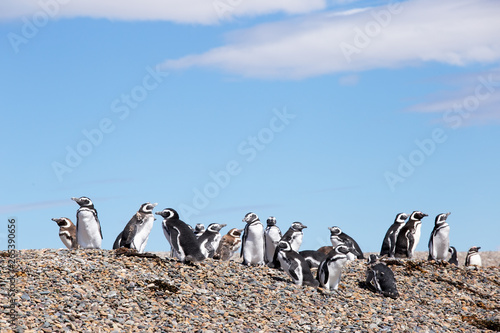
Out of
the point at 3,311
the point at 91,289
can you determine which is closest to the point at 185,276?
the point at 91,289

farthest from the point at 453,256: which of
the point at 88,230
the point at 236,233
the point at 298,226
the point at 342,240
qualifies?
the point at 88,230

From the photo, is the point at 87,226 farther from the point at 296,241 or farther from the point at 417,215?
the point at 417,215

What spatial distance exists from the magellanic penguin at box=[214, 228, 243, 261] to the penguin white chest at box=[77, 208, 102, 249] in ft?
8.68

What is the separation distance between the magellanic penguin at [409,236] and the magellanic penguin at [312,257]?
9.35 feet

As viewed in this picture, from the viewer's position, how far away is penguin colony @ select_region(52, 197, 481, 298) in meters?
12.5

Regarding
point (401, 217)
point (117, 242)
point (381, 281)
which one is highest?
point (401, 217)

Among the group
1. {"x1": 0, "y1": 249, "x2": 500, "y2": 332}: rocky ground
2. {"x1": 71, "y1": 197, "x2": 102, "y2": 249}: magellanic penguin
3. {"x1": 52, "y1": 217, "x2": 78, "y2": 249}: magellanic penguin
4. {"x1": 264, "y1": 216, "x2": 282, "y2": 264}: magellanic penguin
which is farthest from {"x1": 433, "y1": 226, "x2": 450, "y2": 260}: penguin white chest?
{"x1": 52, "y1": 217, "x2": 78, "y2": 249}: magellanic penguin

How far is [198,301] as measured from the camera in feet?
35.2

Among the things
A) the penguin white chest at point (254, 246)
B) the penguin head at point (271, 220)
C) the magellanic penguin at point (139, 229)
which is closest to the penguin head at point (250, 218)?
the penguin white chest at point (254, 246)

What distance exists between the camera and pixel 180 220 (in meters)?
13.0

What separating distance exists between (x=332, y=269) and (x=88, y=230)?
495cm

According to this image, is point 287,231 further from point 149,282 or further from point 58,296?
point 58,296

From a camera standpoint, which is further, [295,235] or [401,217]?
[401,217]

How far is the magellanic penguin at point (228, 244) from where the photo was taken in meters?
14.8
